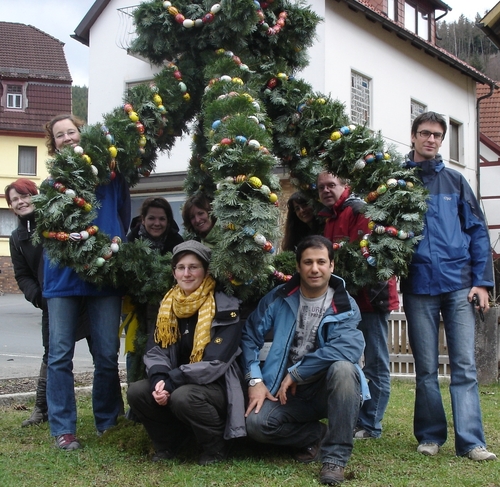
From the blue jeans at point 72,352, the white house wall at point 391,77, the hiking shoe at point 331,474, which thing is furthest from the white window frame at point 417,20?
→ the hiking shoe at point 331,474

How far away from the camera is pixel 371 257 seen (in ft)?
14.9

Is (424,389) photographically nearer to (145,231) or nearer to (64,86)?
(145,231)

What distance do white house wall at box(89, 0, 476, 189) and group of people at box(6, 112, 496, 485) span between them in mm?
11431

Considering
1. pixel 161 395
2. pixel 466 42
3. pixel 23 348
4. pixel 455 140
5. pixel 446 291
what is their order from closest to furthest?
pixel 161 395 → pixel 446 291 → pixel 23 348 → pixel 455 140 → pixel 466 42

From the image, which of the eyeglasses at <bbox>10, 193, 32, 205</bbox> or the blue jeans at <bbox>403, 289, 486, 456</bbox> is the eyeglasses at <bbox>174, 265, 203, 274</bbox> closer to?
the blue jeans at <bbox>403, 289, 486, 456</bbox>

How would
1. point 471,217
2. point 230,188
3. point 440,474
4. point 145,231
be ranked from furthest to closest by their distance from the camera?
point 145,231, point 471,217, point 230,188, point 440,474

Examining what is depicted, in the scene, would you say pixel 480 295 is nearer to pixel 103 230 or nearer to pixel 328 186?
pixel 328 186

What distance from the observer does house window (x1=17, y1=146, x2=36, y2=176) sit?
3197 centimetres

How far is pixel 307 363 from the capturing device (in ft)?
13.6

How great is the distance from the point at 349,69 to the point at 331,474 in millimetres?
14282

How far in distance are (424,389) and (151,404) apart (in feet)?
5.63

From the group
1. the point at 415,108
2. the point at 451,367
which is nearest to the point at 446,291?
the point at 451,367

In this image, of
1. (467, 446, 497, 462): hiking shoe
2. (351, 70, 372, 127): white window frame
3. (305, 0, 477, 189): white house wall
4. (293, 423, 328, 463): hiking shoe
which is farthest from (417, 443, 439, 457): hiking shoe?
(351, 70, 372, 127): white window frame

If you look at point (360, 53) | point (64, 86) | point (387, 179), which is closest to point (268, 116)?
point (387, 179)
